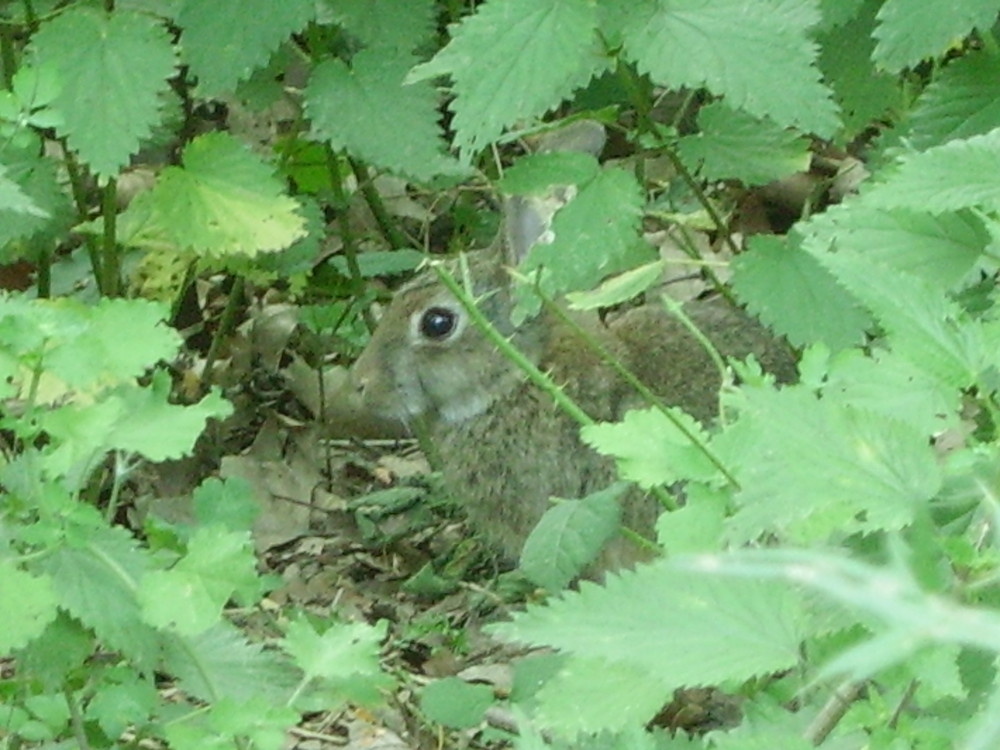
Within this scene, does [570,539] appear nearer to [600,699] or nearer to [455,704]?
[455,704]

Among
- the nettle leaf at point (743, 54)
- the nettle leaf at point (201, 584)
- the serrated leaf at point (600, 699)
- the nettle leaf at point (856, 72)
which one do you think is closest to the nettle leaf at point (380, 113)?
the nettle leaf at point (743, 54)

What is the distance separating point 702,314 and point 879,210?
136 cm

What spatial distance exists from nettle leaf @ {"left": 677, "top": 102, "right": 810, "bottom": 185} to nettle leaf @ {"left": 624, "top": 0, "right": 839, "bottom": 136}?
1.43 feet

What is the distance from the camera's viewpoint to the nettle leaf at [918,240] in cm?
236

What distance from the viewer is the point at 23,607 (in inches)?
88.9

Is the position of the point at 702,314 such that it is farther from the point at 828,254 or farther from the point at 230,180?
the point at 828,254

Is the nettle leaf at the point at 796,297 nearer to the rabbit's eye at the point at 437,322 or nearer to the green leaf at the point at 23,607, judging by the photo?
the rabbit's eye at the point at 437,322

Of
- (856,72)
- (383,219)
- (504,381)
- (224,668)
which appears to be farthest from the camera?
(383,219)

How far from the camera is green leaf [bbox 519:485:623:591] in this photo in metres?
2.78

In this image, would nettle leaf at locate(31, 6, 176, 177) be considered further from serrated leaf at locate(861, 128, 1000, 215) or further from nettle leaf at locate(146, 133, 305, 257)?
serrated leaf at locate(861, 128, 1000, 215)

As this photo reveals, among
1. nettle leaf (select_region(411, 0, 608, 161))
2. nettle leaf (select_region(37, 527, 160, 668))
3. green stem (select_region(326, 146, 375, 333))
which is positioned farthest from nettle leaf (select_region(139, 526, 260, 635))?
green stem (select_region(326, 146, 375, 333))

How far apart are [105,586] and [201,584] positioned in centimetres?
16

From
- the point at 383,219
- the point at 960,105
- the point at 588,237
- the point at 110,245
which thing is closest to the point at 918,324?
Result: the point at 588,237

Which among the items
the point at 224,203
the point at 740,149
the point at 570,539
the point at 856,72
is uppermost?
the point at 856,72
